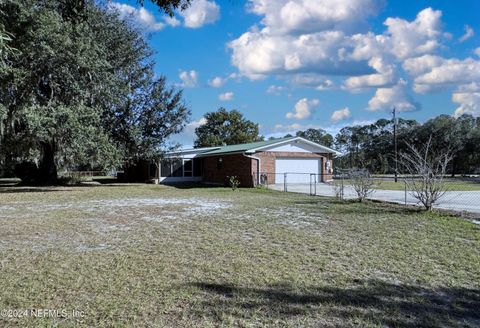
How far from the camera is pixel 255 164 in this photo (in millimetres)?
24141

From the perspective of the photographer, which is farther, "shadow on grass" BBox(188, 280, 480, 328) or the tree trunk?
the tree trunk

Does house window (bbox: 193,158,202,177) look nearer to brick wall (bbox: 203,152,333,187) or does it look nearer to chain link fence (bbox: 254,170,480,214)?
brick wall (bbox: 203,152,333,187)

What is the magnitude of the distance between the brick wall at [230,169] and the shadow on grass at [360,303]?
19.2 meters

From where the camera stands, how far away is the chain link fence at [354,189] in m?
13.9

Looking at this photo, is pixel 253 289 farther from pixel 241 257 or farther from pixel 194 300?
pixel 241 257

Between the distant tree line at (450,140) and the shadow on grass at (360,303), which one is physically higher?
the distant tree line at (450,140)

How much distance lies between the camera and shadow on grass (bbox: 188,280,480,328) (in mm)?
3648

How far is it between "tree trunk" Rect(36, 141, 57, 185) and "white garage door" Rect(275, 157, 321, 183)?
1378 cm

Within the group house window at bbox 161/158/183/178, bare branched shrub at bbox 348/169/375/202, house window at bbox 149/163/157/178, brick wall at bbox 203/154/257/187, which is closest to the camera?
bare branched shrub at bbox 348/169/375/202

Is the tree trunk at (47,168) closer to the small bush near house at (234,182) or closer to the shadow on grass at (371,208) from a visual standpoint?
the small bush near house at (234,182)

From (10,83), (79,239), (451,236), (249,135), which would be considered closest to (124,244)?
(79,239)

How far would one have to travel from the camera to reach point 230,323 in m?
3.50

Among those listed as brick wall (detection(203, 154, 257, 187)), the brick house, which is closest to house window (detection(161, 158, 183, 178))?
the brick house

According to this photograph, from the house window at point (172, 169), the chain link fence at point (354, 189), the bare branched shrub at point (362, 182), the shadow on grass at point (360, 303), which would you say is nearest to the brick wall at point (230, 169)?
the chain link fence at point (354, 189)
